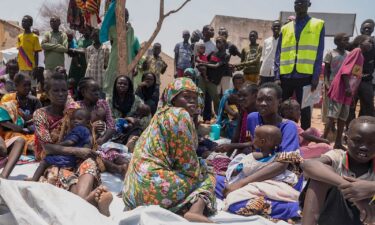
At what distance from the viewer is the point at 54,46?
274 inches

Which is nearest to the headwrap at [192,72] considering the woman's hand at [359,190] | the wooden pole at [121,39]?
the wooden pole at [121,39]

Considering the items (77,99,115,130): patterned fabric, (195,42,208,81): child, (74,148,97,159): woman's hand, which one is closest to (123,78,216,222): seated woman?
(74,148,97,159): woman's hand

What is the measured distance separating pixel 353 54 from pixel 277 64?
1.05 metres

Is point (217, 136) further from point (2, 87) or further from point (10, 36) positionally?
point (10, 36)

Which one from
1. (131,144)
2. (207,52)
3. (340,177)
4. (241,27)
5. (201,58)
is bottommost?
(131,144)

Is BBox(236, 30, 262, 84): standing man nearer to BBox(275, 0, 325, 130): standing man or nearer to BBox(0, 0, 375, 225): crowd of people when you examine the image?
BBox(0, 0, 375, 225): crowd of people

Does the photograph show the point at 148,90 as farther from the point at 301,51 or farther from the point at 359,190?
the point at 359,190

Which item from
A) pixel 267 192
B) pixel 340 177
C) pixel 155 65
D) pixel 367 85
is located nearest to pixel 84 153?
pixel 267 192

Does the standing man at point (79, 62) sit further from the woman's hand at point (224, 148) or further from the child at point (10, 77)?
the woman's hand at point (224, 148)

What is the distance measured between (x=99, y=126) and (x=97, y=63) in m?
Result: 2.41

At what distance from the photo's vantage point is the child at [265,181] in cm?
279

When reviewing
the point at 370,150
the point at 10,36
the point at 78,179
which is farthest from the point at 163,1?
the point at 10,36

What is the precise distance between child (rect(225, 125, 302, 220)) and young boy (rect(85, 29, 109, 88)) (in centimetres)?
371

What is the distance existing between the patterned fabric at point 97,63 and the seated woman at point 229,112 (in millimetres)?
2050
